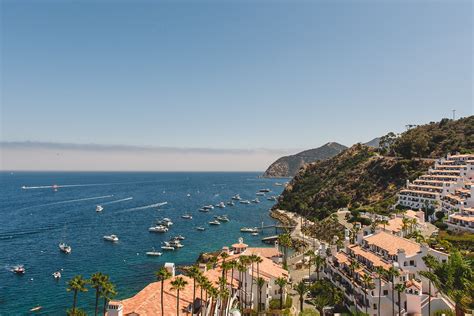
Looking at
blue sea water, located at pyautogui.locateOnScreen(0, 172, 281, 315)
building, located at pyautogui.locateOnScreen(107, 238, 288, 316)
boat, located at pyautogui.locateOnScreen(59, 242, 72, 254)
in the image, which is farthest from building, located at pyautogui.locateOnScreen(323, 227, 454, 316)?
boat, located at pyautogui.locateOnScreen(59, 242, 72, 254)

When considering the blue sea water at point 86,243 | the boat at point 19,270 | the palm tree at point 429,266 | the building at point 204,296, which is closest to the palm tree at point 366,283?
the palm tree at point 429,266

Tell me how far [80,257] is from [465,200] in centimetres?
10503

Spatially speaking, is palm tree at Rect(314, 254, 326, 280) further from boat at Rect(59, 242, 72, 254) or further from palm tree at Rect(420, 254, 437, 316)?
boat at Rect(59, 242, 72, 254)

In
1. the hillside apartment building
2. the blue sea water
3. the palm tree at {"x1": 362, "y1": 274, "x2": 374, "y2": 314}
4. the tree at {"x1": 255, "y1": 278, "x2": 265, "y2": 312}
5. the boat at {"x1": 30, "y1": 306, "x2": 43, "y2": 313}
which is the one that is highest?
the hillside apartment building

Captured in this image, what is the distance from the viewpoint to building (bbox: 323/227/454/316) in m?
44.8

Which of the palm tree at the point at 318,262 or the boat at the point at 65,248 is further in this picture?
the boat at the point at 65,248

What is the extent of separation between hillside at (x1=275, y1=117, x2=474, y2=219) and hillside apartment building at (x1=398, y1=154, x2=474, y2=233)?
821 cm

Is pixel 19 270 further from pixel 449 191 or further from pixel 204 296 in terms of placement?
pixel 449 191

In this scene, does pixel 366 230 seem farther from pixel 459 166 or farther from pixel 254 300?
pixel 459 166

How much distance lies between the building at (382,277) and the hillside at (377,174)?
179 feet

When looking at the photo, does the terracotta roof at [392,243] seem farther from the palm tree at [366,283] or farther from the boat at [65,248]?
the boat at [65,248]

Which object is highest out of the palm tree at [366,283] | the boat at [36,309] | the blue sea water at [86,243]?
the palm tree at [366,283]

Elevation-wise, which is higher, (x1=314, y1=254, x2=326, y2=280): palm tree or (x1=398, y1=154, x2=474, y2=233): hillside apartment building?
(x1=398, y1=154, x2=474, y2=233): hillside apartment building

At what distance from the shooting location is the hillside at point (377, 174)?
136375 millimetres
